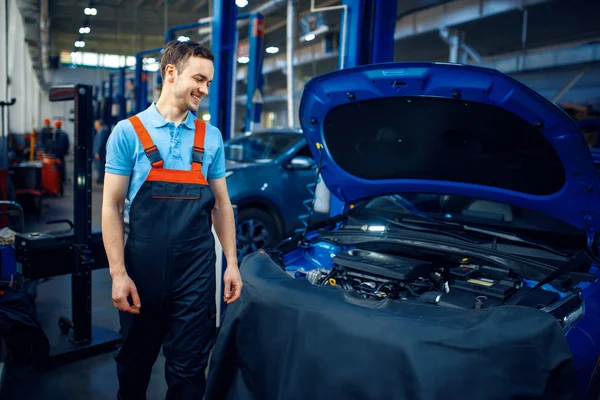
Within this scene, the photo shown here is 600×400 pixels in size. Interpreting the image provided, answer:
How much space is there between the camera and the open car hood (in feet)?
7.34

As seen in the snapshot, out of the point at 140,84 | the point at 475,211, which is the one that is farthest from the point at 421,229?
the point at 140,84

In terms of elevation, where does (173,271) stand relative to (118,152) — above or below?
below

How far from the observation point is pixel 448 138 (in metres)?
2.75

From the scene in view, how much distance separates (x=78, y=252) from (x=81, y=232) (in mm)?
128

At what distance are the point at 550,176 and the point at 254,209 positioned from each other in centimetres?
362

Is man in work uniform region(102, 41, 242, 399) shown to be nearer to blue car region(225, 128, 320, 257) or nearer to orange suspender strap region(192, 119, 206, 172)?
orange suspender strap region(192, 119, 206, 172)

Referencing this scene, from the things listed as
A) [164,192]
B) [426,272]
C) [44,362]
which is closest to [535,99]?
[426,272]

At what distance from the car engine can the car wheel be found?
117 inches

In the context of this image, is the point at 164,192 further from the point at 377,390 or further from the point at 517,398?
the point at 517,398

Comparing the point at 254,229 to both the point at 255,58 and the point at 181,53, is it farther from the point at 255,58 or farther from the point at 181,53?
the point at 255,58

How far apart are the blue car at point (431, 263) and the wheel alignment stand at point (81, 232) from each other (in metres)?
1.40

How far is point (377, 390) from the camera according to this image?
1.67 meters

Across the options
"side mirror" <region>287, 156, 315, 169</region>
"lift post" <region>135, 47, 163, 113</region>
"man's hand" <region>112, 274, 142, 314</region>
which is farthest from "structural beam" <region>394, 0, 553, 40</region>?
"man's hand" <region>112, 274, 142, 314</region>

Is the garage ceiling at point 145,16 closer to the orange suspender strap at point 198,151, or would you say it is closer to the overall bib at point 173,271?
the orange suspender strap at point 198,151
